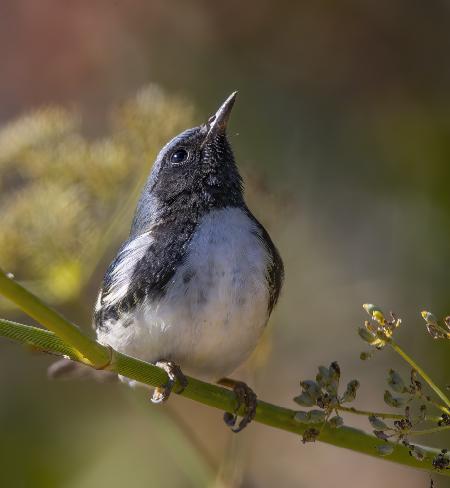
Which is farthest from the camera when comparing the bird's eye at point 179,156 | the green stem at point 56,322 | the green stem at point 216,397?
the bird's eye at point 179,156

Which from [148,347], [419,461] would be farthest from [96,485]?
[419,461]

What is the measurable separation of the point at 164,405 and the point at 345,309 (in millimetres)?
1527

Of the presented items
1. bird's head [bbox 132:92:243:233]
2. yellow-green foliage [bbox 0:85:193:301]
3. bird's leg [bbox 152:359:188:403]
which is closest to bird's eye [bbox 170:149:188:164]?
bird's head [bbox 132:92:243:233]

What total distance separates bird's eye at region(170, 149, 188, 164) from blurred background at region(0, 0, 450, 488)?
0.15m

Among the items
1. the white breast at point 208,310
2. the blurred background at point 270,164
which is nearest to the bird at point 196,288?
the white breast at point 208,310

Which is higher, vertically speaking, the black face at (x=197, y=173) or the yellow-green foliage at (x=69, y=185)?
the black face at (x=197, y=173)

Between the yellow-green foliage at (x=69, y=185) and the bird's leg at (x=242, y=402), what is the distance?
56 cm

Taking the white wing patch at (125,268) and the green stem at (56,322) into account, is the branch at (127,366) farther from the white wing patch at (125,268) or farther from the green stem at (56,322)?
the white wing patch at (125,268)

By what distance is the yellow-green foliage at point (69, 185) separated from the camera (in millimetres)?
2529

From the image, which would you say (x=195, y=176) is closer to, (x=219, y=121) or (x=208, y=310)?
(x=219, y=121)

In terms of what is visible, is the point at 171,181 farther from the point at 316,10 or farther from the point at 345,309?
the point at 316,10

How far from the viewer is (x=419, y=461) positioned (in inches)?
75.3

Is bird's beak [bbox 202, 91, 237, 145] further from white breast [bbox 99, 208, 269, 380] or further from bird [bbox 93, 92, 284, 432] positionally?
white breast [bbox 99, 208, 269, 380]

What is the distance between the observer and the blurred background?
9.30 feet
